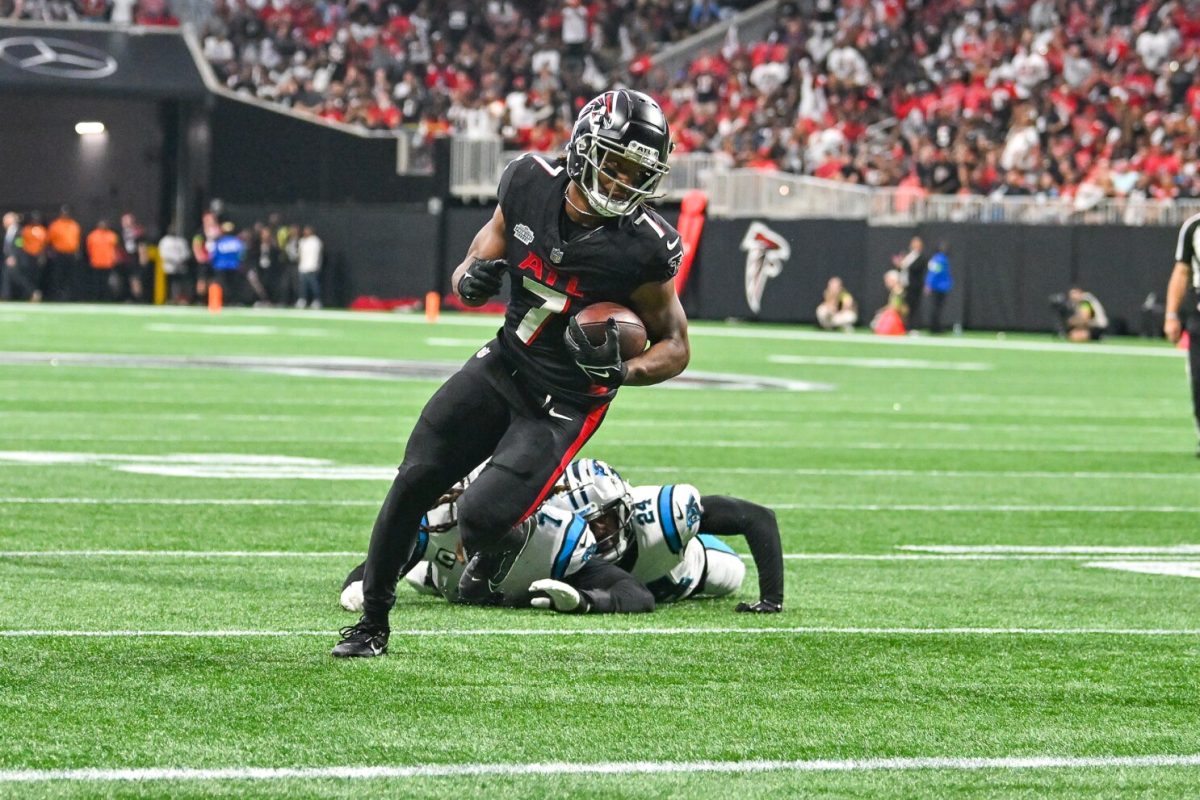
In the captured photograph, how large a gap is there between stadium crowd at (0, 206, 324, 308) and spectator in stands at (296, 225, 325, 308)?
0.06 feet

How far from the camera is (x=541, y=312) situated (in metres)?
6.58

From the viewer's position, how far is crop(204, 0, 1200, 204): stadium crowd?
34875 millimetres

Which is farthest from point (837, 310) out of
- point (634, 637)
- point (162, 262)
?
point (634, 637)

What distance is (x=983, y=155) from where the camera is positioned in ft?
117

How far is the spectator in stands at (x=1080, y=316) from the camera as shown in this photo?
111ft

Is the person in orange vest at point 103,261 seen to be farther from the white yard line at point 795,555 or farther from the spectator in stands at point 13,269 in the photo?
the white yard line at point 795,555

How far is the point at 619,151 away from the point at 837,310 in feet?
101

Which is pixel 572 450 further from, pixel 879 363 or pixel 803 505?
pixel 879 363

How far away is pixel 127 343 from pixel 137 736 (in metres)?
24.4

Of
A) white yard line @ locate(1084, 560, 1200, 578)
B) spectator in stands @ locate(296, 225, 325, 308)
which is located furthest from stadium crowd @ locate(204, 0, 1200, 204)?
white yard line @ locate(1084, 560, 1200, 578)

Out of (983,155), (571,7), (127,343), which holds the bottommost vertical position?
(127,343)

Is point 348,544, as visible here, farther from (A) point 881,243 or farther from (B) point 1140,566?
(A) point 881,243

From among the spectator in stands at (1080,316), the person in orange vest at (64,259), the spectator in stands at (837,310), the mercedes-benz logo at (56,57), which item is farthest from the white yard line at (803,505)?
the person in orange vest at (64,259)

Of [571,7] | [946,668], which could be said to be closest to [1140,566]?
[946,668]
